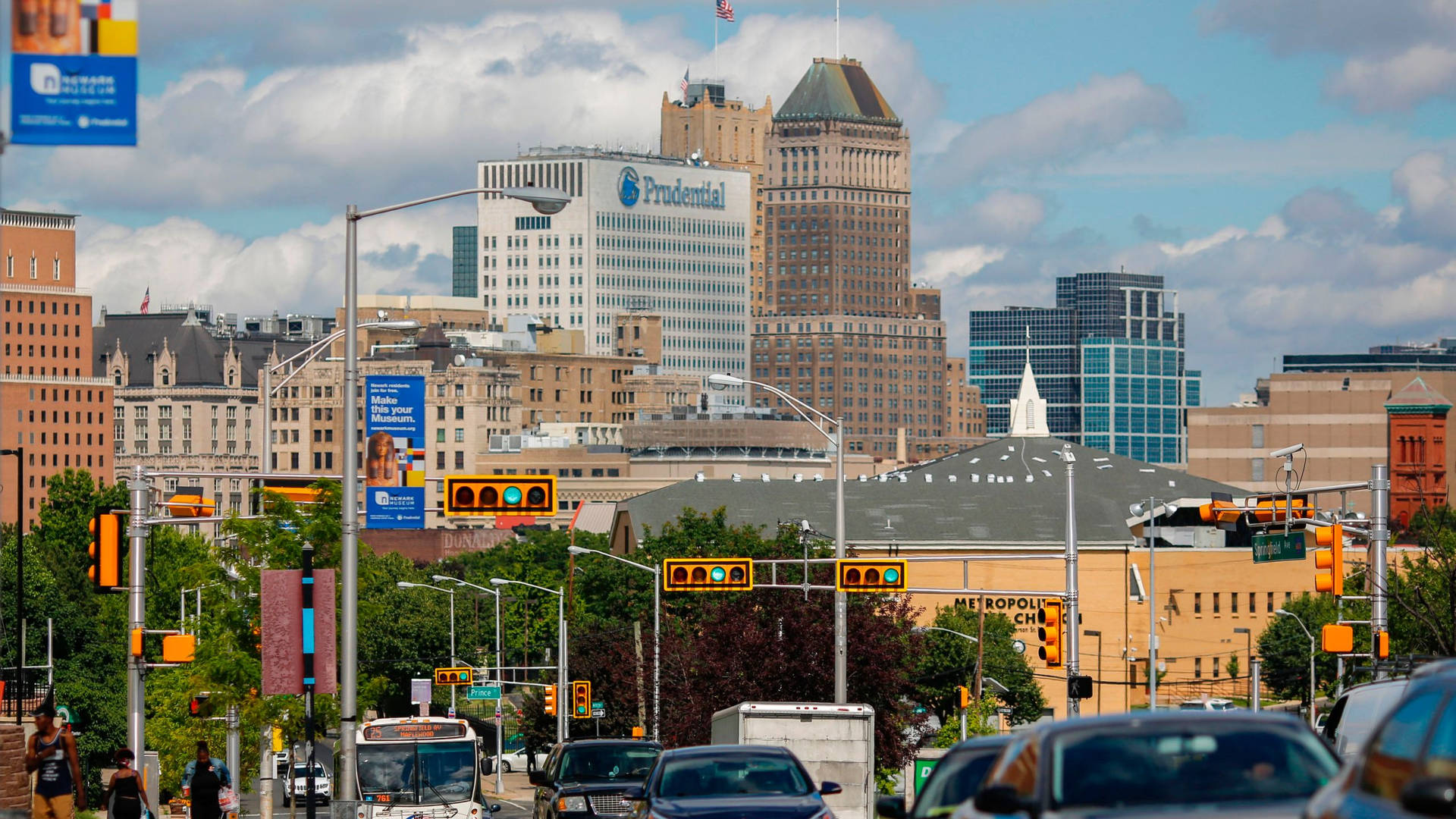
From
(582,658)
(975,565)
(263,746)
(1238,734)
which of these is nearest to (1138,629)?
(975,565)

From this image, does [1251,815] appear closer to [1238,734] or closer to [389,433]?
[1238,734]

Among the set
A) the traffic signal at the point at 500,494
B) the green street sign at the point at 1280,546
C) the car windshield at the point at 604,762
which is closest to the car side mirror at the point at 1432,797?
the car windshield at the point at 604,762

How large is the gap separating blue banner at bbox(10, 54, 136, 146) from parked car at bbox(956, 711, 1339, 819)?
715 centimetres

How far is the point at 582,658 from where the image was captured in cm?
9675

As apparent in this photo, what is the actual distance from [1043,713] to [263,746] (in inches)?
2364

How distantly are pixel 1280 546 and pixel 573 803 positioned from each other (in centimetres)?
1767

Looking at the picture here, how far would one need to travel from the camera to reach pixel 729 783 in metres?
23.0

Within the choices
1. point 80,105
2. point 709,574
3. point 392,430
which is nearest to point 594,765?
point 392,430

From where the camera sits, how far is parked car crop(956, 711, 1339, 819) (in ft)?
45.3

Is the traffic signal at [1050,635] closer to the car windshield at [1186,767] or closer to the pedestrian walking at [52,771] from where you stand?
the pedestrian walking at [52,771]

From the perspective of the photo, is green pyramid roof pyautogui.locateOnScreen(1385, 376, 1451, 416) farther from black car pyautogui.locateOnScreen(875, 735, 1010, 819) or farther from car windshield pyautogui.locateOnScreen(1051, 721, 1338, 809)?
car windshield pyautogui.locateOnScreen(1051, 721, 1338, 809)

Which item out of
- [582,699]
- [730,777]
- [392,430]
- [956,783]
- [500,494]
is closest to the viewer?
[956,783]

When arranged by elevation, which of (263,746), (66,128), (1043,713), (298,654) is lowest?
(1043,713)

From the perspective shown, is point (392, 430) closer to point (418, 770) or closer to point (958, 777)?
point (418, 770)
